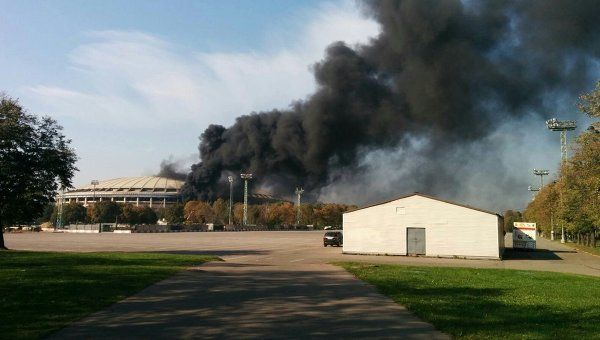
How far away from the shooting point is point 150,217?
142 metres

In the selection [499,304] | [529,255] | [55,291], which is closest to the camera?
[499,304]

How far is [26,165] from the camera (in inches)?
1254

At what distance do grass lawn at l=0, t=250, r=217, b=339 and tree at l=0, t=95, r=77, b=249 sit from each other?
Answer: 1073 cm

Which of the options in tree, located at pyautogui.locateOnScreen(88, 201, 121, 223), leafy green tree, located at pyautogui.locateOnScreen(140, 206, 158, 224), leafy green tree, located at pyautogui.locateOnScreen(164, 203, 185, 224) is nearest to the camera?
tree, located at pyautogui.locateOnScreen(88, 201, 121, 223)

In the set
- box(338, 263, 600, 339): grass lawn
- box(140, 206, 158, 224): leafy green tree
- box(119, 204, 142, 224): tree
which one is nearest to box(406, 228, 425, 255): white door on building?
box(338, 263, 600, 339): grass lawn

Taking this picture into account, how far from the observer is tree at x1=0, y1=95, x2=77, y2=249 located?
101 ft

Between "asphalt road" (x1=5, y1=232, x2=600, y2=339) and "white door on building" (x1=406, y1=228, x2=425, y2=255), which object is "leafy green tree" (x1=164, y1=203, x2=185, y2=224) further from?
"asphalt road" (x1=5, y1=232, x2=600, y2=339)

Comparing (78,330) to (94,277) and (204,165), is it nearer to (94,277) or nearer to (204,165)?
(94,277)

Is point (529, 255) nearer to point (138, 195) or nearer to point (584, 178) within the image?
point (584, 178)

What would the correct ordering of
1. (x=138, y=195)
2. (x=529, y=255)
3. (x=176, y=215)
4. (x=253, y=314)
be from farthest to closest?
(x=138, y=195)
(x=176, y=215)
(x=529, y=255)
(x=253, y=314)

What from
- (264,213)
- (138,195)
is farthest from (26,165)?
(138,195)

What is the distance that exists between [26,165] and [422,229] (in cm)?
2699

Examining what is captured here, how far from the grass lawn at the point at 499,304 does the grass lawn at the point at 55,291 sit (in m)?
7.03

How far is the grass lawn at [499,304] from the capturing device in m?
8.91
